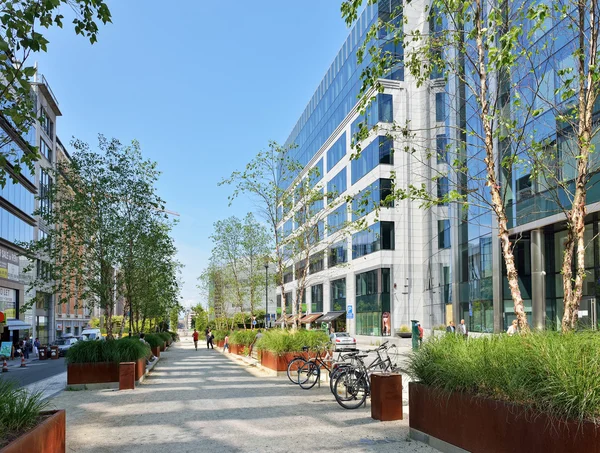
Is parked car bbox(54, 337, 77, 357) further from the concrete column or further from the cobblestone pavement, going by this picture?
the concrete column

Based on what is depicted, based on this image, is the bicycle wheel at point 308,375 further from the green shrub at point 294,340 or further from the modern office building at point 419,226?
the modern office building at point 419,226

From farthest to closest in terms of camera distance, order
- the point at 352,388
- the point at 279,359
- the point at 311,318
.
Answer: the point at 311,318
the point at 279,359
the point at 352,388

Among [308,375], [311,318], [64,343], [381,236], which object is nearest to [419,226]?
[381,236]

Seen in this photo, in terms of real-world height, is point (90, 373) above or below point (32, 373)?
above

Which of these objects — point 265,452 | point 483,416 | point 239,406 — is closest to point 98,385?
point 239,406

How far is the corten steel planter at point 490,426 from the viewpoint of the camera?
18.6 ft

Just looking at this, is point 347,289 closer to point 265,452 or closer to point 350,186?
point 350,186

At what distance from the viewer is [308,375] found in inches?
647

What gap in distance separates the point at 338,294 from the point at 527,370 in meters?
57.4

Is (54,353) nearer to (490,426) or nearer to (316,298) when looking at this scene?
(316,298)

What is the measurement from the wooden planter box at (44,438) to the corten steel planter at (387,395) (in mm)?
5454

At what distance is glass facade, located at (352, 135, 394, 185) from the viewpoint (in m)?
50.7

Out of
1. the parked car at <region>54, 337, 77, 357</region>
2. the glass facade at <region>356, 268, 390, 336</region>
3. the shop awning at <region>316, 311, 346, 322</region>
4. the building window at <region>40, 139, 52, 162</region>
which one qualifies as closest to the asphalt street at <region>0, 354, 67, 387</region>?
the parked car at <region>54, 337, 77, 357</region>

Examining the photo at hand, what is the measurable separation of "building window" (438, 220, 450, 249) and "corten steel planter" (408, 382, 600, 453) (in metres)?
38.6
